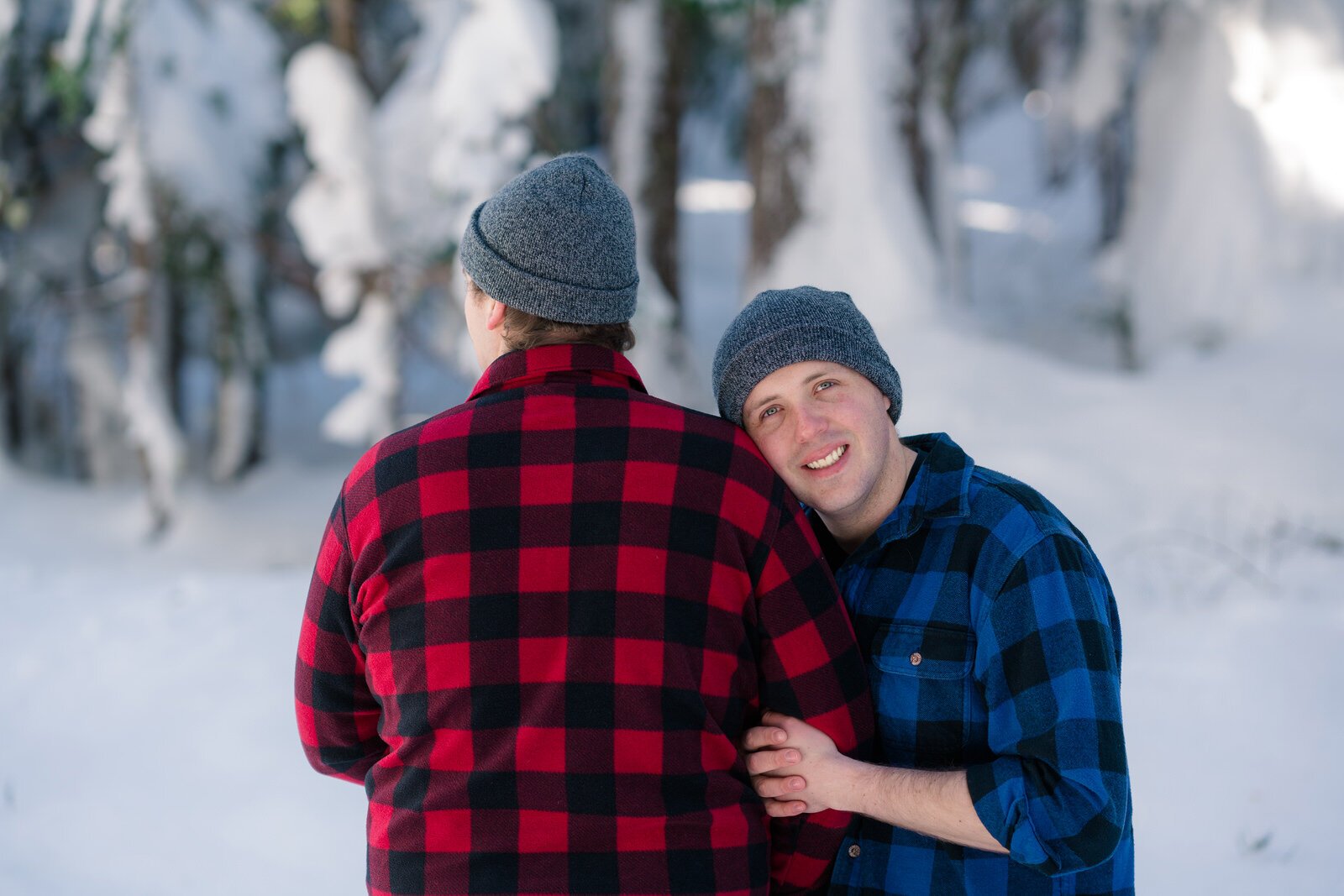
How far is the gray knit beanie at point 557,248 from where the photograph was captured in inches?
69.5

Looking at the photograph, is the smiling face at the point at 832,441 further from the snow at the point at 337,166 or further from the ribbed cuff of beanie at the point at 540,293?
the snow at the point at 337,166

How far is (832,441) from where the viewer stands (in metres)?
1.95

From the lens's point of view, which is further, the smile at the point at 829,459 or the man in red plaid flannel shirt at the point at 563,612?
the smile at the point at 829,459

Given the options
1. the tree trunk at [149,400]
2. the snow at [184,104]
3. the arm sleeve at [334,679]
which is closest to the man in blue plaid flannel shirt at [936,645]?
the arm sleeve at [334,679]

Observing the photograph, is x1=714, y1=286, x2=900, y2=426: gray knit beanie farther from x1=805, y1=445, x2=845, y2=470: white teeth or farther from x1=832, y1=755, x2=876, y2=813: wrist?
x1=832, y1=755, x2=876, y2=813: wrist

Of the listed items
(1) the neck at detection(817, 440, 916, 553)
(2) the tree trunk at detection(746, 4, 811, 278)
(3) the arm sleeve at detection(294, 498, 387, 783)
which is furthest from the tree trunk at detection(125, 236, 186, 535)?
(1) the neck at detection(817, 440, 916, 553)

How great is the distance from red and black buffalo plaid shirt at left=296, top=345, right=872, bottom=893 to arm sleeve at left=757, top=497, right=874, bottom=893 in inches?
1.8

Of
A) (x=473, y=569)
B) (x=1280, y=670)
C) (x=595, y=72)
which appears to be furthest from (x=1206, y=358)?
(x=595, y=72)

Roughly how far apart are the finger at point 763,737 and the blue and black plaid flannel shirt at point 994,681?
0.68 ft

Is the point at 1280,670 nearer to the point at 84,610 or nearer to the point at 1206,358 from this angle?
the point at 1206,358

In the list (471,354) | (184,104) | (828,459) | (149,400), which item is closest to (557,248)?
(828,459)

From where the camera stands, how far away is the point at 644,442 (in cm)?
167

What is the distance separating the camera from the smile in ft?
6.45

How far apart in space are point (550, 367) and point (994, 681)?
854 millimetres
